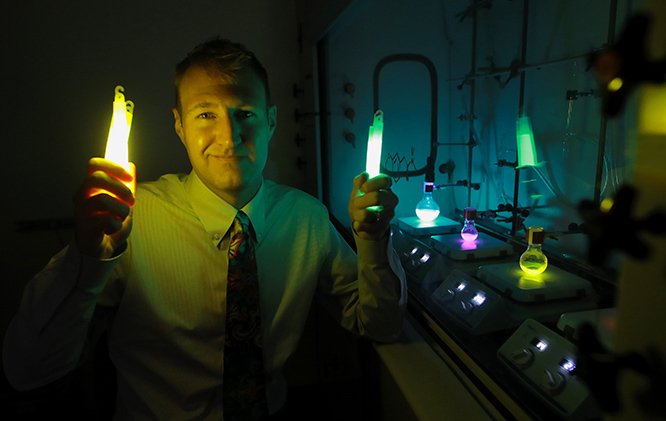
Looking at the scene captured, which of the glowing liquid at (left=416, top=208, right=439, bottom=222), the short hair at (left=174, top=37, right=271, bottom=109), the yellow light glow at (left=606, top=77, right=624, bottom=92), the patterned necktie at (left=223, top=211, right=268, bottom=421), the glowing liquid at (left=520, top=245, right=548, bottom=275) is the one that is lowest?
the patterned necktie at (left=223, top=211, right=268, bottom=421)

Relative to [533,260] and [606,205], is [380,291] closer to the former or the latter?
[533,260]

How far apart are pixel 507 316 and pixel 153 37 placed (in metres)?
2.08

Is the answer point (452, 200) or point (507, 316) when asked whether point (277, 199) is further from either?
point (452, 200)

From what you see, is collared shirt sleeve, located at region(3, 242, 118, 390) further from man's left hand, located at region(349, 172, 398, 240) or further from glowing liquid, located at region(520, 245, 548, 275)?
glowing liquid, located at region(520, 245, 548, 275)

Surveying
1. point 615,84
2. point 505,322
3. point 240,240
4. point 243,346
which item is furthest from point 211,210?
point 615,84

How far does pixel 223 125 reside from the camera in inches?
43.4

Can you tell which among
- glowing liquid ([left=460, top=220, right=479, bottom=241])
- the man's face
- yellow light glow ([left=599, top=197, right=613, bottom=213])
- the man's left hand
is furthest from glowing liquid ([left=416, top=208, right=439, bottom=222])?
yellow light glow ([left=599, top=197, right=613, bottom=213])

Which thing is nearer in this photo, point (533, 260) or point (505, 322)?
point (505, 322)

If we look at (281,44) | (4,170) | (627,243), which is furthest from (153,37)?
(627,243)

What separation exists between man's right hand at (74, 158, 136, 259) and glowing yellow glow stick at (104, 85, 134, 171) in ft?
0.05

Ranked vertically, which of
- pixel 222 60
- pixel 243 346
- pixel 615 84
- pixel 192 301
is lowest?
Result: pixel 243 346

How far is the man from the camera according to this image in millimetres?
1001

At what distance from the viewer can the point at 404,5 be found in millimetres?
1954

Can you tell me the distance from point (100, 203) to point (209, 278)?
1.58 ft
